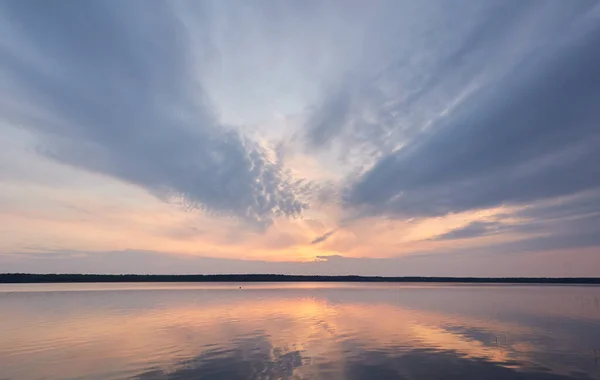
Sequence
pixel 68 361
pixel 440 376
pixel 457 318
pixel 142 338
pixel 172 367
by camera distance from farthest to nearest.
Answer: pixel 457 318 < pixel 142 338 < pixel 68 361 < pixel 172 367 < pixel 440 376

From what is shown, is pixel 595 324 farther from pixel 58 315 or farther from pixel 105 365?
pixel 58 315

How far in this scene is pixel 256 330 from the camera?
37.9m

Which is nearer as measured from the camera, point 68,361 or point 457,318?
point 68,361

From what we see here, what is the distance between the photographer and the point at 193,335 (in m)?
34.1

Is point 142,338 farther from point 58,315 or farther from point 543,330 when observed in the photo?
point 543,330

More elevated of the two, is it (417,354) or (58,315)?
(58,315)

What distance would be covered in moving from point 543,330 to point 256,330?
27.1 meters

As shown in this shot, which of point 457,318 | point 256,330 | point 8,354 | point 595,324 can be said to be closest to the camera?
point 8,354

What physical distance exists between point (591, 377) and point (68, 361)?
1146 inches

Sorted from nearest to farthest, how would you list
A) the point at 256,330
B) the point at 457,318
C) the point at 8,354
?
the point at 8,354 → the point at 256,330 → the point at 457,318

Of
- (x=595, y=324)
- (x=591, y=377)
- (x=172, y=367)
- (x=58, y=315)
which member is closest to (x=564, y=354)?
(x=591, y=377)

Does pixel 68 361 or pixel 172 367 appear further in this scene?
pixel 68 361

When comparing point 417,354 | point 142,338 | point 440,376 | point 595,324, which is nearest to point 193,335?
point 142,338

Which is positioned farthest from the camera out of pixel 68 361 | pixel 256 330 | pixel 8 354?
pixel 256 330
